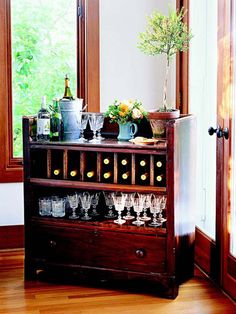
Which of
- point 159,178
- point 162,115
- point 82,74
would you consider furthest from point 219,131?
point 82,74

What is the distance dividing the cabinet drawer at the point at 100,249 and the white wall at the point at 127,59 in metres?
1.17

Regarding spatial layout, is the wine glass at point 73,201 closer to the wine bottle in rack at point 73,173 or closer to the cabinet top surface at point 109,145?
the wine bottle in rack at point 73,173

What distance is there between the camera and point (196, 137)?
13.4 ft

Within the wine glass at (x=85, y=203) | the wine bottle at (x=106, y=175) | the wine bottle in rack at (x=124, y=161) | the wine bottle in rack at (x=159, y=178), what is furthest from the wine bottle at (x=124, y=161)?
the wine glass at (x=85, y=203)

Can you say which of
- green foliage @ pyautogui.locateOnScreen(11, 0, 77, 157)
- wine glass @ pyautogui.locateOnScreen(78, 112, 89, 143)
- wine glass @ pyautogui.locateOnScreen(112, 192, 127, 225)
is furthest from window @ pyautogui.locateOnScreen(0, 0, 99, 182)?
wine glass @ pyautogui.locateOnScreen(112, 192, 127, 225)

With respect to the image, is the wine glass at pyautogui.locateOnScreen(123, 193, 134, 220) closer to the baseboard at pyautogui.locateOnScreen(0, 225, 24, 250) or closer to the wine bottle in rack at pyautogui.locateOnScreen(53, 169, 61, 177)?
the wine bottle in rack at pyautogui.locateOnScreen(53, 169, 61, 177)

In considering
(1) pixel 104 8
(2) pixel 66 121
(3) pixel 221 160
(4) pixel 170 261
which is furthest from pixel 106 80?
(4) pixel 170 261

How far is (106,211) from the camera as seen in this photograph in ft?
13.2

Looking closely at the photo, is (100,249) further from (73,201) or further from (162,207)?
(162,207)

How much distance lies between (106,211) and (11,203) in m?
0.94

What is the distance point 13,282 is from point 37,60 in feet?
5.32

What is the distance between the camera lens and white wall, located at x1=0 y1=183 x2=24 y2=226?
4.65m

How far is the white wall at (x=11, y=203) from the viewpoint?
465 centimetres

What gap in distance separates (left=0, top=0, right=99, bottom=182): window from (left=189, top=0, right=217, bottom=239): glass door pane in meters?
0.73
